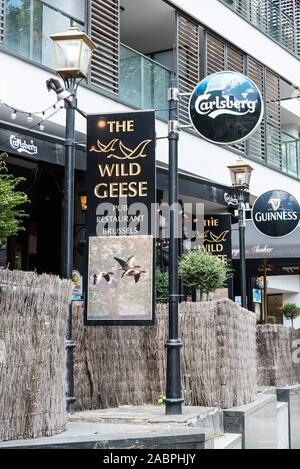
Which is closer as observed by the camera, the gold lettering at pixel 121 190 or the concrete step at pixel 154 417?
the concrete step at pixel 154 417

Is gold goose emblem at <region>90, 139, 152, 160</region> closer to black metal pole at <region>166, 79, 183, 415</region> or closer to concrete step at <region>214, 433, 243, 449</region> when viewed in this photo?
black metal pole at <region>166, 79, 183, 415</region>

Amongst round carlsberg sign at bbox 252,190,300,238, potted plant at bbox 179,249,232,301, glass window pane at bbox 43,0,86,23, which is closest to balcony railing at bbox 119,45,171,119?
glass window pane at bbox 43,0,86,23

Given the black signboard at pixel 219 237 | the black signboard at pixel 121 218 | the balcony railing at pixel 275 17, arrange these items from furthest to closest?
the balcony railing at pixel 275 17
the black signboard at pixel 219 237
the black signboard at pixel 121 218

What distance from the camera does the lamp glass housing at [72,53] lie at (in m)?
8.02

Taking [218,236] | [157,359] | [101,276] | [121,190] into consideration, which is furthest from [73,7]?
[157,359]

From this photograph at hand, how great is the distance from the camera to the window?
11.9 m

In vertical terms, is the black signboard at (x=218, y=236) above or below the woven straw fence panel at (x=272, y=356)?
above

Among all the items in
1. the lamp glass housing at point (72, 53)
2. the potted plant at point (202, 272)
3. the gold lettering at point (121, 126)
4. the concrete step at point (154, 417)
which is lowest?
the concrete step at point (154, 417)

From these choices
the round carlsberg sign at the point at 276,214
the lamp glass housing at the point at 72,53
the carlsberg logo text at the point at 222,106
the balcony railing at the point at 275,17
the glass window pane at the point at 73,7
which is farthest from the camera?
the balcony railing at the point at 275,17

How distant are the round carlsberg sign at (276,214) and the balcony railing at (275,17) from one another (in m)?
5.31

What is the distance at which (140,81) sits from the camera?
49.1ft

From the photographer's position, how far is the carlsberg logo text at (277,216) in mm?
17000

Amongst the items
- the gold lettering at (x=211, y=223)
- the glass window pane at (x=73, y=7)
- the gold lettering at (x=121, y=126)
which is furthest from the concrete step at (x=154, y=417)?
the gold lettering at (x=211, y=223)

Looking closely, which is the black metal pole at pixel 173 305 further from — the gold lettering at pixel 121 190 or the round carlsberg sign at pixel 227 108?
the round carlsberg sign at pixel 227 108
